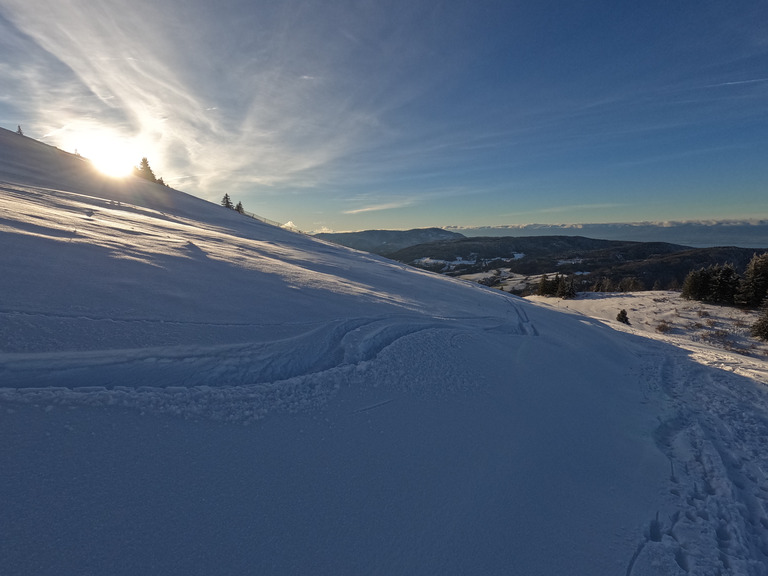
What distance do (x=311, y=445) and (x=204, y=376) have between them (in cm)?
169

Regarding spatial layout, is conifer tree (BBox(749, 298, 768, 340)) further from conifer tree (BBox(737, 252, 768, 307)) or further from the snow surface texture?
the snow surface texture

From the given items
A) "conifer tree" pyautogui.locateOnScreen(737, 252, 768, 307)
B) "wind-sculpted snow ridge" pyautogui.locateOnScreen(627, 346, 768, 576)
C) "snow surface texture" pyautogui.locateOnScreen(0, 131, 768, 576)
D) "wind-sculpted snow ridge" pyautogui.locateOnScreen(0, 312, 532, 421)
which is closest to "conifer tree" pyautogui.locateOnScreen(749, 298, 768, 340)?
"conifer tree" pyautogui.locateOnScreen(737, 252, 768, 307)

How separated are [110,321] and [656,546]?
23.8 feet

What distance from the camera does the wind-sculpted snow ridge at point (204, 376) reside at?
3.19 meters

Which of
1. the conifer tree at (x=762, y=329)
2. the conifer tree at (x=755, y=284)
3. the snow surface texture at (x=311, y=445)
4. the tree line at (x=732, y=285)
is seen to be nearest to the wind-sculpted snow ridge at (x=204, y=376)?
the snow surface texture at (x=311, y=445)

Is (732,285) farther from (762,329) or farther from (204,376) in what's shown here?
(204,376)

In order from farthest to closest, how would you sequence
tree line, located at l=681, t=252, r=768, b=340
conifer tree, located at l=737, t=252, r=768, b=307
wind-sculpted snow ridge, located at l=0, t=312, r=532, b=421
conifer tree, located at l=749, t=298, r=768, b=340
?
tree line, located at l=681, t=252, r=768, b=340
conifer tree, located at l=737, t=252, r=768, b=307
conifer tree, located at l=749, t=298, r=768, b=340
wind-sculpted snow ridge, located at l=0, t=312, r=532, b=421

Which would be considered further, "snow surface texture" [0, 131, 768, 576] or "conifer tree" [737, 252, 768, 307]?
"conifer tree" [737, 252, 768, 307]

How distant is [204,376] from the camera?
398 centimetres

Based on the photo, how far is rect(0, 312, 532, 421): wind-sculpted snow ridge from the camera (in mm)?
3188

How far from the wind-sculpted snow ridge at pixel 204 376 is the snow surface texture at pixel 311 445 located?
3 centimetres

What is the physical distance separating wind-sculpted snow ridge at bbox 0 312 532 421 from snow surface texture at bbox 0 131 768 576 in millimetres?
26

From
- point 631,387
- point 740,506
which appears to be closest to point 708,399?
point 631,387

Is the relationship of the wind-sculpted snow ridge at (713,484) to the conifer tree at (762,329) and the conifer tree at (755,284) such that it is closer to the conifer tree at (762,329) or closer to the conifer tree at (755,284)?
the conifer tree at (762,329)
